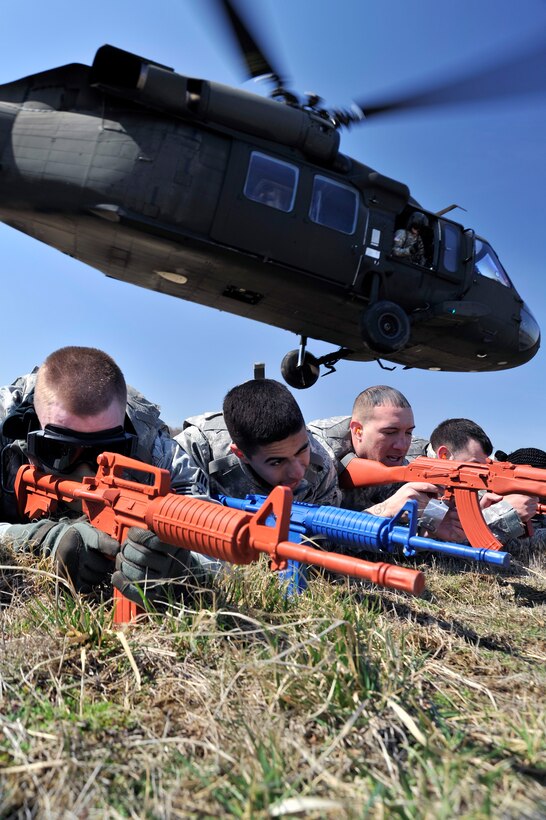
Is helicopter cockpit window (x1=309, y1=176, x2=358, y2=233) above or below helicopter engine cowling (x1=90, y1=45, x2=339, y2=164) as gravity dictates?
below

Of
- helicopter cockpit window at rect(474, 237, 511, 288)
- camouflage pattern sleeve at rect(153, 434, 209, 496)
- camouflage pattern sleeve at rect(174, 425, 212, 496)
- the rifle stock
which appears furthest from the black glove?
helicopter cockpit window at rect(474, 237, 511, 288)

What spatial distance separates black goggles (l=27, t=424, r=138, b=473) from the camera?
3047 millimetres

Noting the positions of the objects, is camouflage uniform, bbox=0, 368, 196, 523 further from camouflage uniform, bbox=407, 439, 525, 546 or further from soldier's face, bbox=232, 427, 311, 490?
camouflage uniform, bbox=407, 439, 525, 546

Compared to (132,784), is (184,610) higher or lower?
higher

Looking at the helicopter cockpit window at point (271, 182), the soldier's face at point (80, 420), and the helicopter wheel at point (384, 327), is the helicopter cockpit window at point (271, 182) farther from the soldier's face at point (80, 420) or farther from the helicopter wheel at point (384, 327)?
the soldier's face at point (80, 420)

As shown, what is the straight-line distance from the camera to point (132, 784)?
50.8 inches

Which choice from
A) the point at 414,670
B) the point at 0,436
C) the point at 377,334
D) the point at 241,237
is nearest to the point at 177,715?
the point at 414,670

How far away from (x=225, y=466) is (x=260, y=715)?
2.90 m

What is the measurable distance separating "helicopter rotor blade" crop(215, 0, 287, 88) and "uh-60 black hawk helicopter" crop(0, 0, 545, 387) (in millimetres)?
22

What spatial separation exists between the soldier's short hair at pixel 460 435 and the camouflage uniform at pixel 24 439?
3600 millimetres

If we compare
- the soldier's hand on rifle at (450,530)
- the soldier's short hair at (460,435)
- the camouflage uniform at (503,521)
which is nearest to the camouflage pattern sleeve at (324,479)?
the soldier's hand on rifle at (450,530)

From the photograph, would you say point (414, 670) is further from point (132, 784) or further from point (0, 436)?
point (0, 436)

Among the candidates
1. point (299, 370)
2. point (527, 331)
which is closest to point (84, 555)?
point (299, 370)

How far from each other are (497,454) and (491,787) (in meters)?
5.13
